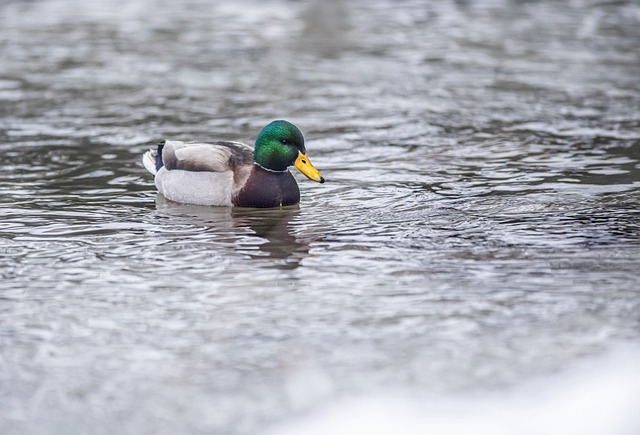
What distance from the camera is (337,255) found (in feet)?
25.7

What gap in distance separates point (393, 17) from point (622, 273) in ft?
49.4

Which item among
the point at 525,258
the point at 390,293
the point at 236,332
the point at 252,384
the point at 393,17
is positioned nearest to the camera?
the point at 252,384

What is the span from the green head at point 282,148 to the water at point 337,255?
39 centimetres

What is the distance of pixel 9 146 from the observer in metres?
11.8

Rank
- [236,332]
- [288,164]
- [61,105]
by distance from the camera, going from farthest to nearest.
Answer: [61,105] < [288,164] < [236,332]

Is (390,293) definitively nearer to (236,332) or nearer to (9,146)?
(236,332)

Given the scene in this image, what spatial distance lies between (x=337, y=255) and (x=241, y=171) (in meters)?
1.78

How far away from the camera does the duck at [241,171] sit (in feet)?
30.1

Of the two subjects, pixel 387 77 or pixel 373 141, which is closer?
pixel 373 141

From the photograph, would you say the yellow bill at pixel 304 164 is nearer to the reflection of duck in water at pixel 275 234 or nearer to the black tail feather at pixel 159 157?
the reflection of duck in water at pixel 275 234

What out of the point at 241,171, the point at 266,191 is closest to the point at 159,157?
the point at 241,171

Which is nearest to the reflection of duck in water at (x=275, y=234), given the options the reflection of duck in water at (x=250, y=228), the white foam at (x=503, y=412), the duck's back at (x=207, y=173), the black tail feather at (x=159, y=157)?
the reflection of duck in water at (x=250, y=228)

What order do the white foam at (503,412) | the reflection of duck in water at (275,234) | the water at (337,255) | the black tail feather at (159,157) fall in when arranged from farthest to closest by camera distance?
the black tail feather at (159,157) → the reflection of duck in water at (275,234) → the water at (337,255) → the white foam at (503,412)

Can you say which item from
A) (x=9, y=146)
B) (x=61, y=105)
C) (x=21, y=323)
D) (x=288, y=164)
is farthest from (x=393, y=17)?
(x=21, y=323)
